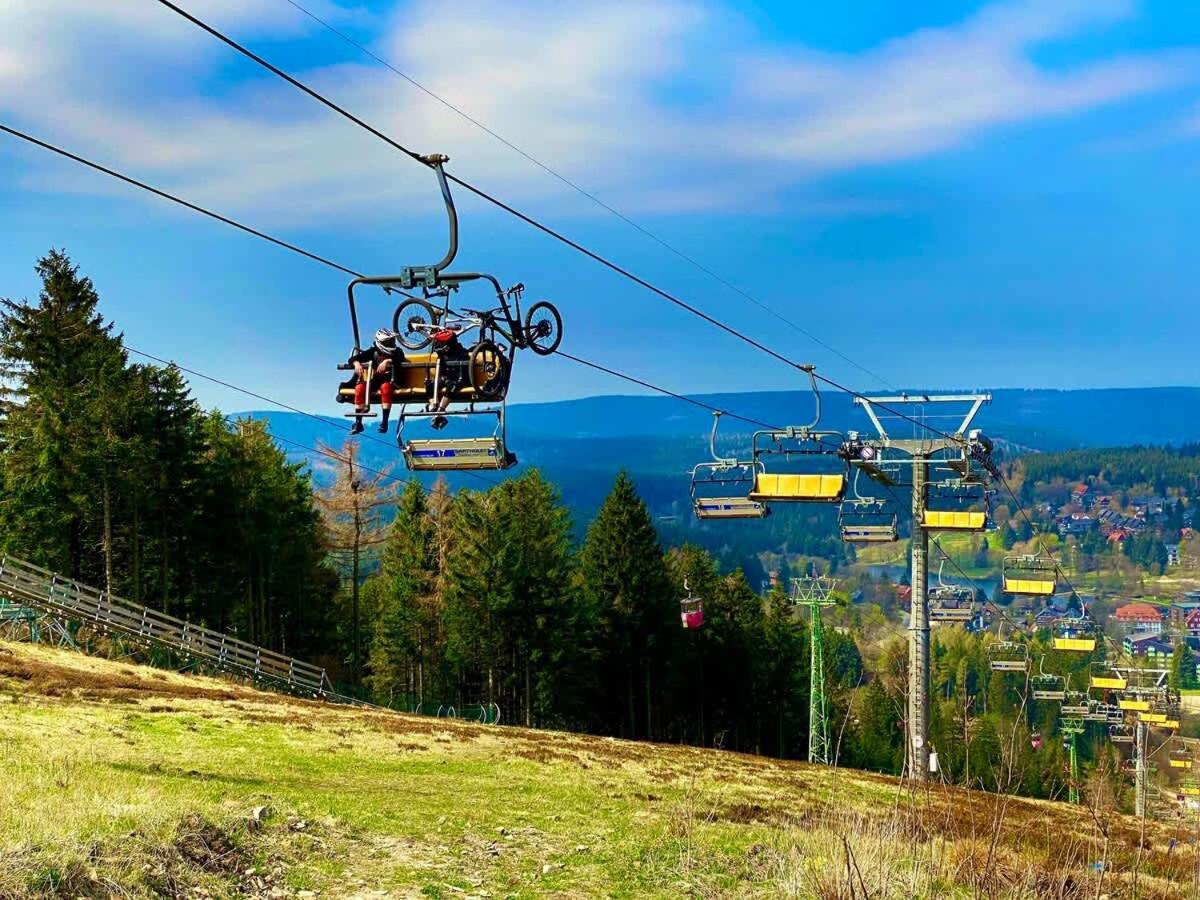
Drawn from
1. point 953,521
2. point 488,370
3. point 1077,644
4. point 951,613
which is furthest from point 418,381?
point 1077,644

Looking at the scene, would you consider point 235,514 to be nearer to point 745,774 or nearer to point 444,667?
point 444,667

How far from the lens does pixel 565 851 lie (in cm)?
1522

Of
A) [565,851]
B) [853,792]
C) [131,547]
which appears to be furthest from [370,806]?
[131,547]

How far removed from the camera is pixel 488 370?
13875 mm

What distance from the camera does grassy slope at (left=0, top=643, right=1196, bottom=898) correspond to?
10453 millimetres

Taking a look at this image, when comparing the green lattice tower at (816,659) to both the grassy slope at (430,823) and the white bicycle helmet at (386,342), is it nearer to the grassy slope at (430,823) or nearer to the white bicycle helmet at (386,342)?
the grassy slope at (430,823)

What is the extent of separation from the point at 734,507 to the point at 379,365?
11182 mm

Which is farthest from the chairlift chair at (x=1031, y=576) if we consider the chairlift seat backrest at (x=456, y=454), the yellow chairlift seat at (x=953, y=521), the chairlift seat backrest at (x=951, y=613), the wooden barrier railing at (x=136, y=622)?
the chairlift seat backrest at (x=456, y=454)

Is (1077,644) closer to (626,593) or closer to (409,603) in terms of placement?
(626,593)

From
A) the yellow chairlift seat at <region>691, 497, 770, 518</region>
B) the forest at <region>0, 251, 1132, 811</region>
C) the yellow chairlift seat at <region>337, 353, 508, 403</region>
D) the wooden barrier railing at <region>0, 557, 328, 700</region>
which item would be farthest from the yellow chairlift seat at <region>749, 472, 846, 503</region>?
the wooden barrier railing at <region>0, 557, 328, 700</region>

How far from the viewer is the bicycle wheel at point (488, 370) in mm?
13812

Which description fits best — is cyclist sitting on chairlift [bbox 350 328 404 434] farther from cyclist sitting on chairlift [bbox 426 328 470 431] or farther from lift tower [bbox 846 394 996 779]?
lift tower [bbox 846 394 996 779]

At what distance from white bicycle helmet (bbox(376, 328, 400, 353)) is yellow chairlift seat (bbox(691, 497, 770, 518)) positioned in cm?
1052

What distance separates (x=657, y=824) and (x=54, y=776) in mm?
8604
